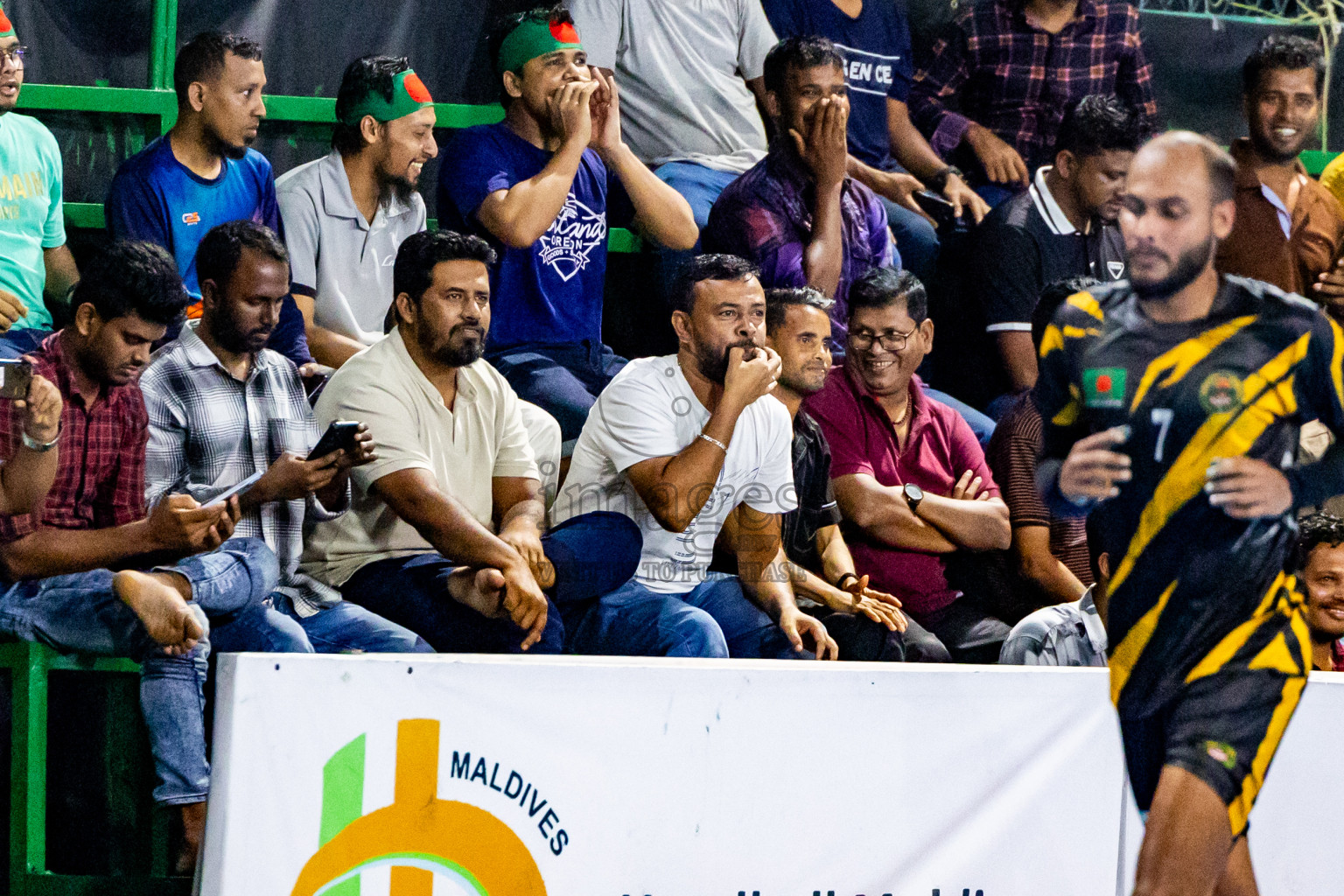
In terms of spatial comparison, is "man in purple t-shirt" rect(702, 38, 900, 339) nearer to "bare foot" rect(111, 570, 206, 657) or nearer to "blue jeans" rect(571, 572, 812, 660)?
"blue jeans" rect(571, 572, 812, 660)

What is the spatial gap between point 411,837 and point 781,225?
7.07 feet

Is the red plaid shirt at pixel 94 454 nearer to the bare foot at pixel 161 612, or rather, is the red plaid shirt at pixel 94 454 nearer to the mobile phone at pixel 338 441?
the bare foot at pixel 161 612

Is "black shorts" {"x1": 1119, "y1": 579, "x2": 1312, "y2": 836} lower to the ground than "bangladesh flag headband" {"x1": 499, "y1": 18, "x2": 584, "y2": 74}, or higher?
lower

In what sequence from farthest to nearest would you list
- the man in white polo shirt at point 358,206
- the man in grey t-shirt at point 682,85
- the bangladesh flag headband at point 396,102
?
1. the man in grey t-shirt at point 682,85
2. the bangladesh flag headband at point 396,102
3. the man in white polo shirt at point 358,206

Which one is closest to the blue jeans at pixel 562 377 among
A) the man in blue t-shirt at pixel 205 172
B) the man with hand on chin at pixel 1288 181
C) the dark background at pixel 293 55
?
the dark background at pixel 293 55

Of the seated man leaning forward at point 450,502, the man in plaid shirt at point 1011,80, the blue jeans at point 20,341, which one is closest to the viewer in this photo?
the seated man leaning forward at point 450,502

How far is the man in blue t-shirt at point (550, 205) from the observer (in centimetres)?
408

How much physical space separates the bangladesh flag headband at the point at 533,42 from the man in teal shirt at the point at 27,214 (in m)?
1.27

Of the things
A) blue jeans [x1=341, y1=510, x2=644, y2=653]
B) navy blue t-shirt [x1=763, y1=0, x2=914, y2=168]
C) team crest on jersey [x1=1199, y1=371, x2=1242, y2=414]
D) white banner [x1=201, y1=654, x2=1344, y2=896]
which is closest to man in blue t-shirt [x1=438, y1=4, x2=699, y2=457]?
blue jeans [x1=341, y1=510, x2=644, y2=653]

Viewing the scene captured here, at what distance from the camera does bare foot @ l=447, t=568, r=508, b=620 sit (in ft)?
11.0

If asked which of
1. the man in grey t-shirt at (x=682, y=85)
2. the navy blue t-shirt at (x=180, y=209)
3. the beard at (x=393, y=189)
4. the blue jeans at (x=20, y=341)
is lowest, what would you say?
the blue jeans at (x=20, y=341)

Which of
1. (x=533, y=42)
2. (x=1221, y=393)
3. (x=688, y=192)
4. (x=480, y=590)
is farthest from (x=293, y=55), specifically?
(x=1221, y=393)

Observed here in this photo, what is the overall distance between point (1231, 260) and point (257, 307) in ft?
7.13

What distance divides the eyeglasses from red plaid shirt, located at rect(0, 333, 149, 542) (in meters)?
1.89
